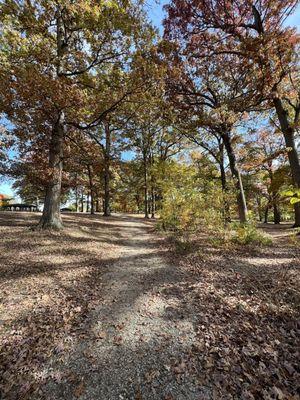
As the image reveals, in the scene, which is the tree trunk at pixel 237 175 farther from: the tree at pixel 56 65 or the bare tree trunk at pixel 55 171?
the bare tree trunk at pixel 55 171

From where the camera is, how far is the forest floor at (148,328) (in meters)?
2.57

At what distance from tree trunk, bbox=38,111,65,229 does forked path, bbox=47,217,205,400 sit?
15.8ft

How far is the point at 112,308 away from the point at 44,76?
6.73 m

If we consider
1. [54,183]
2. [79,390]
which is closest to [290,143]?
[54,183]

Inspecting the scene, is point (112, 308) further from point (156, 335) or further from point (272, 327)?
point (272, 327)

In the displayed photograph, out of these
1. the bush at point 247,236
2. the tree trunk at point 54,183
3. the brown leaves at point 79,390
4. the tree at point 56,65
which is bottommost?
the brown leaves at point 79,390

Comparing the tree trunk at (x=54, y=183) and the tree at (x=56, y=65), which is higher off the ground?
the tree at (x=56, y=65)

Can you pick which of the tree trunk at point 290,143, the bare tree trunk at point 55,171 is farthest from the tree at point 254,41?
the bare tree trunk at point 55,171

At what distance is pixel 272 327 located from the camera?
3.46m

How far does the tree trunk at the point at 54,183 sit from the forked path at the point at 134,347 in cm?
482

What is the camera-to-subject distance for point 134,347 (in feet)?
10.3

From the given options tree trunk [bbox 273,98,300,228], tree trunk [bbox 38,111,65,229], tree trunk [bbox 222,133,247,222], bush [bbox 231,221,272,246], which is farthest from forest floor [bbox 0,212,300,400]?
tree trunk [bbox 222,133,247,222]

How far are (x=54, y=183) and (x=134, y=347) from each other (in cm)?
760

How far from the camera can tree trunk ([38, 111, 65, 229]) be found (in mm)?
8859
